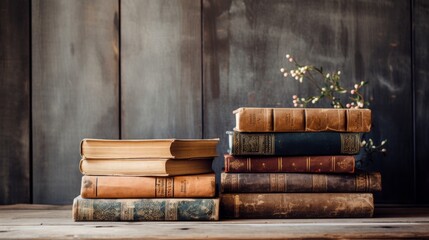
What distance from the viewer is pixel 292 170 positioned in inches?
58.4

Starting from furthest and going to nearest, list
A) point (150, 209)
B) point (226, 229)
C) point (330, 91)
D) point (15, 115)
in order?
point (15, 115), point (330, 91), point (150, 209), point (226, 229)

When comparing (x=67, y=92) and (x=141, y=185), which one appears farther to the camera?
(x=67, y=92)

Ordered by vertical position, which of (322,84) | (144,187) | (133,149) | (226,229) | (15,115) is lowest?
(226,229)

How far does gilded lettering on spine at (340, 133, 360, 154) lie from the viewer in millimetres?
1478

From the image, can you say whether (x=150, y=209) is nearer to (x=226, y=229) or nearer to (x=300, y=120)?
(x=226, y=229)

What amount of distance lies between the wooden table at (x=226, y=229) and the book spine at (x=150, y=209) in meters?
0.03

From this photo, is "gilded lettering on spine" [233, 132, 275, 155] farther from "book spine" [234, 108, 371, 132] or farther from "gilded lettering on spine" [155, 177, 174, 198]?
"gilded lettering on spine" [155, 177, 174, 198]

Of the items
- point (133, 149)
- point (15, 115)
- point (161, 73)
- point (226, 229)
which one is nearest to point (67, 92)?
point (15, 115)

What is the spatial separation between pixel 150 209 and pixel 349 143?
68 centimetres

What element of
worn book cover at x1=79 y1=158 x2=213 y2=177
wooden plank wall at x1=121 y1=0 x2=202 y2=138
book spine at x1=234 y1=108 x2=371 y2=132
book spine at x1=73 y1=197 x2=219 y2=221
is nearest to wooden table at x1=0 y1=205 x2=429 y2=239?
book spine at x1=73 y1=197 x2=219 y2=221

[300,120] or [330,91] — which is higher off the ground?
[330,91]

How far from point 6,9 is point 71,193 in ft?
2.73

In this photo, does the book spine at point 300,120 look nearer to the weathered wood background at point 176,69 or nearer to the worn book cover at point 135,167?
the worn book cover at point 135,167

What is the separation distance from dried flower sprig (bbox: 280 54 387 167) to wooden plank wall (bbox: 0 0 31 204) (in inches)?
42.9
